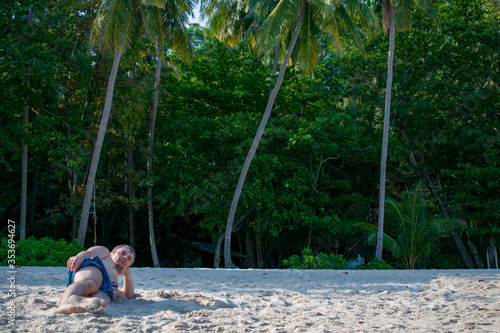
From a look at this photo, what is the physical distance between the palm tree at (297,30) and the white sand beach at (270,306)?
21.1 feet

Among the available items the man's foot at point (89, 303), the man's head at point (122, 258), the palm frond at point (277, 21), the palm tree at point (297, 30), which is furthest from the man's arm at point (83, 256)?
the palm frond at point (277, 21)

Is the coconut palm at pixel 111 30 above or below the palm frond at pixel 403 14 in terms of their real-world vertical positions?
below

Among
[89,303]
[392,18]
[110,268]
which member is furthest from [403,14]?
[89,303]

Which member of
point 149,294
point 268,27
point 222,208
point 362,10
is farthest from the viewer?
point 222,208

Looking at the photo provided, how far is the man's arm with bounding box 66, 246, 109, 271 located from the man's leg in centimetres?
7

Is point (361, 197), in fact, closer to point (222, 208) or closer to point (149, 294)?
point (222, 208)

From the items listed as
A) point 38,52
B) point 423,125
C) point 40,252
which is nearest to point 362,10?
point 423,125

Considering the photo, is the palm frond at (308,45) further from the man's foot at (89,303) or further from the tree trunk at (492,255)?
the man's foot at (89,303)

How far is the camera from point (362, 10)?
44.6ft

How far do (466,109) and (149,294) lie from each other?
13.8m

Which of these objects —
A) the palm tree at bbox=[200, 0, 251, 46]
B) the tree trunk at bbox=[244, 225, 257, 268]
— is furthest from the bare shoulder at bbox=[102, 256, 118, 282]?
the palm tree at bbox=[200, 0, 251, 46]

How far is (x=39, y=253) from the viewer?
10.0 meters

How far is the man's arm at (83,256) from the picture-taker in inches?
160

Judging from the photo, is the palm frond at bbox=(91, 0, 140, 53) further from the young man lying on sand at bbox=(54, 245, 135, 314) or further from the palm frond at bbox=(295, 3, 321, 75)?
the young man lying on sand at bbox=(54, 245, 135, 314)
